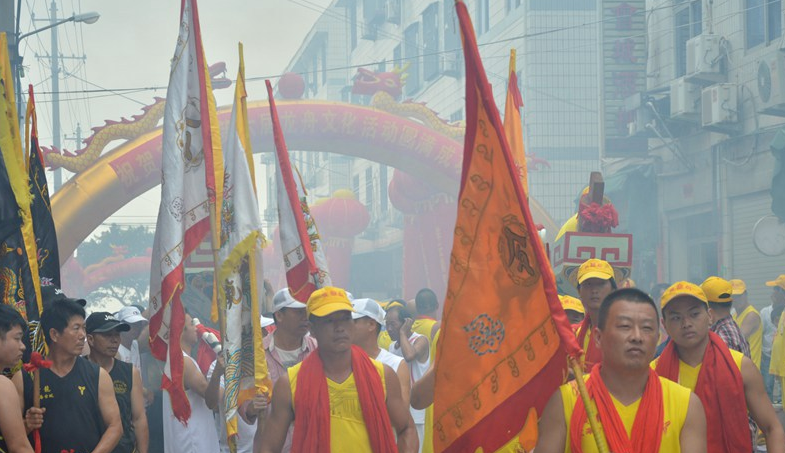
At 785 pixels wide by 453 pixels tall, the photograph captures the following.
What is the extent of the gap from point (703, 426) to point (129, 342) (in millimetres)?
5919

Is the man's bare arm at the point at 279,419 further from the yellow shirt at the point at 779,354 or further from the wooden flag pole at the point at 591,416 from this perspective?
the yellow shirt at the point at 779,354

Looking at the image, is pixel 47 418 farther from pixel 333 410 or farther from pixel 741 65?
pixel 741 65

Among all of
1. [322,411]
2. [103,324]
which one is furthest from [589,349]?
[103,324]

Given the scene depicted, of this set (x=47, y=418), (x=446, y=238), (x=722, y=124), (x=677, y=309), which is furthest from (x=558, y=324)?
(x=446, y=238)

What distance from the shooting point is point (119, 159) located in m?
18.9

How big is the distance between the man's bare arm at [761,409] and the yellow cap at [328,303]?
1804 mm

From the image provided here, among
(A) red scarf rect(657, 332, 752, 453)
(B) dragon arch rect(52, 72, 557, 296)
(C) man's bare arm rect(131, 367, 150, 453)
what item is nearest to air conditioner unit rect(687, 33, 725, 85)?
(B) dragon arch rect(52, 72, 557, 296)

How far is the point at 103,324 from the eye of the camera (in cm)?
619

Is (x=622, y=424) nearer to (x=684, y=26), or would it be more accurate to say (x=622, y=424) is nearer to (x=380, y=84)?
(x=684, y=26)

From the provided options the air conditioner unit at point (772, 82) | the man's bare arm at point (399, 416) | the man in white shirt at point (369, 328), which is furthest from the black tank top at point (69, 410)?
the air conditioner unit at point (772, 82)

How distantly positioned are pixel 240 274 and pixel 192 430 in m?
1.24

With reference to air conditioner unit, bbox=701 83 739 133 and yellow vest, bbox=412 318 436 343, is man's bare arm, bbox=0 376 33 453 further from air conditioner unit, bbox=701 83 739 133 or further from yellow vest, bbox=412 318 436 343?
air conditioner unit, bbox=701 83 739 133

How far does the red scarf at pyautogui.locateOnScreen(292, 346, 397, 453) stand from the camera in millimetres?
5145

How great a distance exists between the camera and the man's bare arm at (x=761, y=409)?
4641 millimetres
